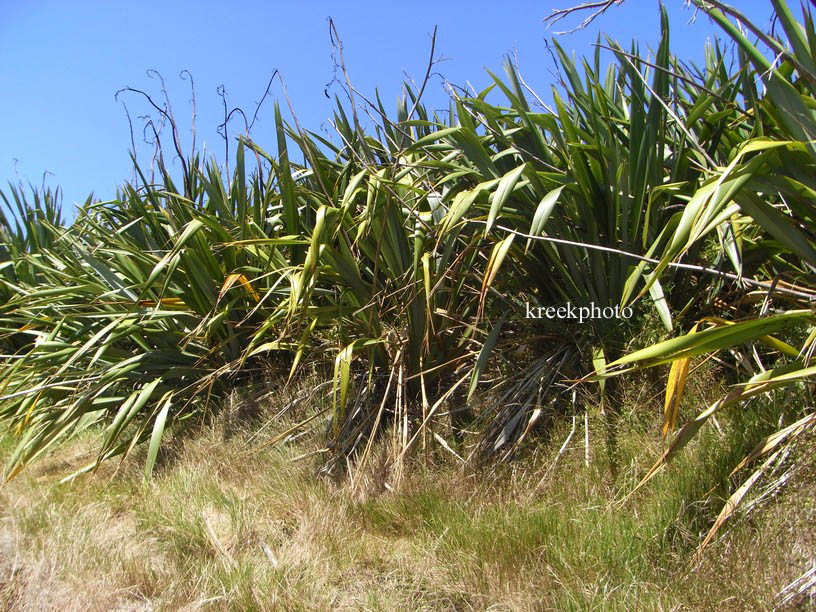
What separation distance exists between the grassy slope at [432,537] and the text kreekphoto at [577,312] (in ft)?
1.34

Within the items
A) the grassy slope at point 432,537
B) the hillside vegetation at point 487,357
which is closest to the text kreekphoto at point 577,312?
the hillside vegetation at point 487,357

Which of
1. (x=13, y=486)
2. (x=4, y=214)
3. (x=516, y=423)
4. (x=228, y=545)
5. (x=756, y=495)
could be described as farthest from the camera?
(x=4, y=214)

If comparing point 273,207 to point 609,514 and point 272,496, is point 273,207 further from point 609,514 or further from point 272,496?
point 609,514

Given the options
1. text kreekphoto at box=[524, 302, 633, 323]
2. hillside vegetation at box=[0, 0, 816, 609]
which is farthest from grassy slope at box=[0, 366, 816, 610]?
text kreekphoto at box=[524, 302, 633, 323]

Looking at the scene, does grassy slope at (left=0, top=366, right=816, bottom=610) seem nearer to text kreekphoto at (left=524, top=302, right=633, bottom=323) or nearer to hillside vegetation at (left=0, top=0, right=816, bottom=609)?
hillside vegetation at (left=0, top=0, right=816, bottom=609)

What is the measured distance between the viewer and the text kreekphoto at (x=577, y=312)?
3.73 m

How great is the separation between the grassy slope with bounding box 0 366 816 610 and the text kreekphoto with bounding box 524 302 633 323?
0.41m

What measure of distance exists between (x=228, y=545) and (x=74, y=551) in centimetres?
74

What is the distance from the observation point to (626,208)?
141 inches

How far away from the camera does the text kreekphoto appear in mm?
3727

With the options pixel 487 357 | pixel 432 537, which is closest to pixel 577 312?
pixel 487 357

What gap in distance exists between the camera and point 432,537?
318 cm

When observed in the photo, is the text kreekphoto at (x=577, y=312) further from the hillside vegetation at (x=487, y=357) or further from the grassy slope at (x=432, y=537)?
the grassy slope at (x=432, y=537)

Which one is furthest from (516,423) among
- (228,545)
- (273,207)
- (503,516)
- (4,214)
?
(4,214)
